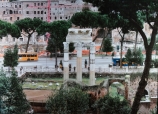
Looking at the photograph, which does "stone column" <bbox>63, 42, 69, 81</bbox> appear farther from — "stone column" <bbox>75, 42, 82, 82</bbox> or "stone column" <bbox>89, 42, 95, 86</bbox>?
"stone column" <bbox>89, 42, 95, 86</bbox>

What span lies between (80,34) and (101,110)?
2.39 m

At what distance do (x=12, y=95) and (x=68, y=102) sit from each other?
0.78 meters

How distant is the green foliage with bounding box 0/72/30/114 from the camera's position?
217 inches

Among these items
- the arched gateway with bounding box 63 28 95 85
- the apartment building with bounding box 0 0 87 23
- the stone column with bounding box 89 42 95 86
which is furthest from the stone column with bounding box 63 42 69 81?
the apartment building with bounding box 0 0 87 23

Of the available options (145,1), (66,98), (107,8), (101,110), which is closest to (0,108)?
(66,98)

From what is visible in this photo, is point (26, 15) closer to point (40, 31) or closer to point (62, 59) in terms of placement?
point (40, 31)

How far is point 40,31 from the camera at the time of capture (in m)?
7.35

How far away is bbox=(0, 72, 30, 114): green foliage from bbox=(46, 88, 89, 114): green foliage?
38cm

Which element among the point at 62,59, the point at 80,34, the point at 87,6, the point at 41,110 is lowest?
the point at 41,110

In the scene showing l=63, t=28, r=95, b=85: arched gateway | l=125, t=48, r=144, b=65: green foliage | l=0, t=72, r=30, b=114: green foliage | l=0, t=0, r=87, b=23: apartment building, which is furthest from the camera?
l=125, t=48, r=144, b=65: green foliage

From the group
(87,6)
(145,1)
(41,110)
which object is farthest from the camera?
(87,6)

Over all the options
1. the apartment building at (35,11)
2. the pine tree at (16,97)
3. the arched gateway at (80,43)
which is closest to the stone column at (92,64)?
the arched gateway at (80,43)

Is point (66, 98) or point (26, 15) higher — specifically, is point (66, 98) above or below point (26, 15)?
below

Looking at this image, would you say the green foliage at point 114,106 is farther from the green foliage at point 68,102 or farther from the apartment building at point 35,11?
the apartment building at point 35,11
